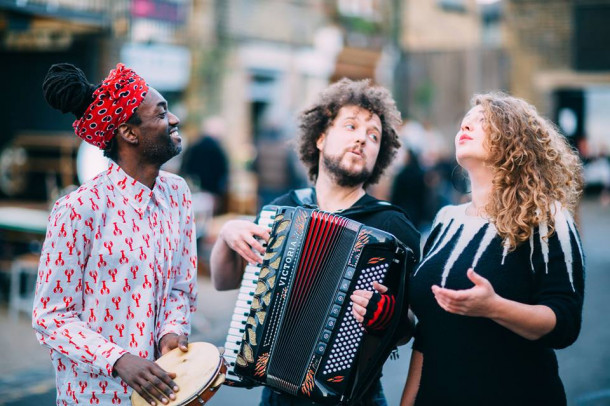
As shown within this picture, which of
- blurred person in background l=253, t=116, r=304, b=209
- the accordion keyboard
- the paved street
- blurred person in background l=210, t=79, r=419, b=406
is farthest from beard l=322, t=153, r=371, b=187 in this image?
blurred person in background l=253, t=116, r=304, b=209

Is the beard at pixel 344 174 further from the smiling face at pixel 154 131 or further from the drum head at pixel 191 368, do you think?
the drum head at pixel 191 368

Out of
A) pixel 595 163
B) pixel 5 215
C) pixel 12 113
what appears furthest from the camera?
pixel 595 163

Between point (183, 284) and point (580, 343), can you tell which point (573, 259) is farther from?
point (580, 343)

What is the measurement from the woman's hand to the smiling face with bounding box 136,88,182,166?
3.30ft

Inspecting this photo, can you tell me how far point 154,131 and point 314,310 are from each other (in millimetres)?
875

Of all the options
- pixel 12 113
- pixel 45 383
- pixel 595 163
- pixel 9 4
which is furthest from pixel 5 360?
pixel 595 163

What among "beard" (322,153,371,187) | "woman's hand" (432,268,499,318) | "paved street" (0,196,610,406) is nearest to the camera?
"woman's hand" (432,268,499,318)

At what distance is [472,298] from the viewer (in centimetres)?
216

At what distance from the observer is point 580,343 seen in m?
6.61

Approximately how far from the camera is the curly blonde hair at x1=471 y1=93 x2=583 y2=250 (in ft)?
7.88

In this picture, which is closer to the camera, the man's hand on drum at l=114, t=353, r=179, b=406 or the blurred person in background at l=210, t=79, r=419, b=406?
the man's hand on drum at l=114, t=353, r=179, b=406

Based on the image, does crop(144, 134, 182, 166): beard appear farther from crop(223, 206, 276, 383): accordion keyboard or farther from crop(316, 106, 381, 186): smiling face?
crop(316, 106, 381, 186): smiling face

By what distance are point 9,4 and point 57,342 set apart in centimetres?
581

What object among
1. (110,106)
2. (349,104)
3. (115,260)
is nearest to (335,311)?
(115,260)
